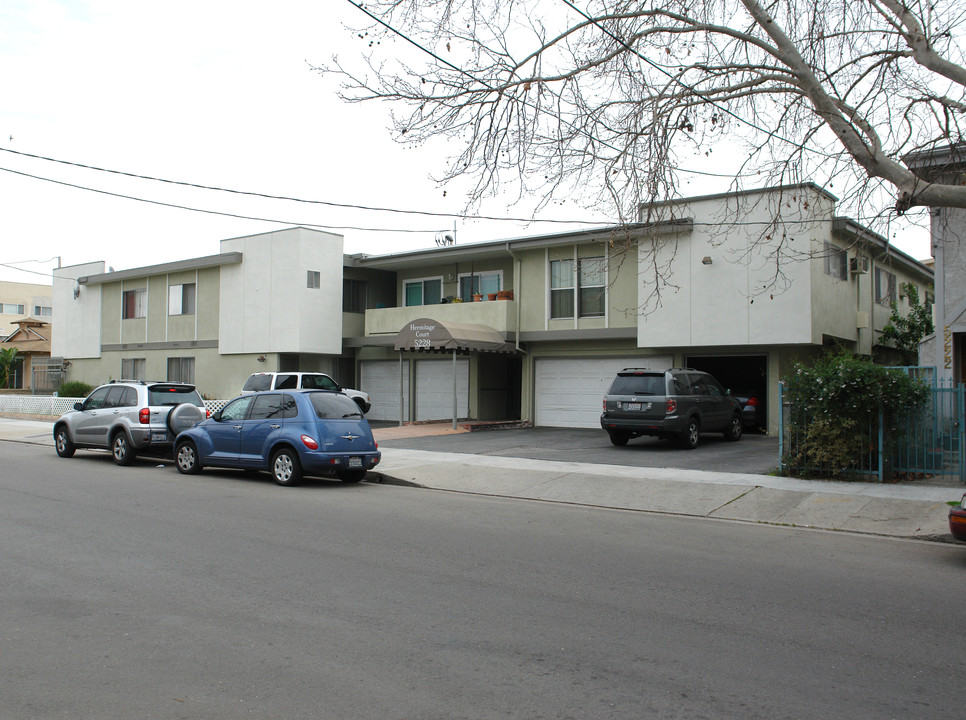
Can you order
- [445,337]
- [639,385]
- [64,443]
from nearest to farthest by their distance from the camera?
1. [64,443]
2. [639,385]
3. [445,337]

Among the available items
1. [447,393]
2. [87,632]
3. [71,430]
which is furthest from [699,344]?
[87,632]

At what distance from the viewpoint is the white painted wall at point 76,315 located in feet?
120

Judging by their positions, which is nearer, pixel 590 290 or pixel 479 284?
pixel 590 290

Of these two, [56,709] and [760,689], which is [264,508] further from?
[760,689]

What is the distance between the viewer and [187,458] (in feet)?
48.0

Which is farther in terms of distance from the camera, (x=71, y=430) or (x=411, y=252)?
(x=411, y=252)

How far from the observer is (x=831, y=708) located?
4430mm

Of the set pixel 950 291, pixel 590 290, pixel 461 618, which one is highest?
pixel 590 290

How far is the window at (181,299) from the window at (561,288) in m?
15.3

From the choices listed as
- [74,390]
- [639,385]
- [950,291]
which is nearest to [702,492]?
[639,385]

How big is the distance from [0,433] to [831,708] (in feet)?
86.1

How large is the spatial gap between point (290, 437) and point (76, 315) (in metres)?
28.8

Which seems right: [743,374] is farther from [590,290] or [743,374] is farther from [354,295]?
[354,295]

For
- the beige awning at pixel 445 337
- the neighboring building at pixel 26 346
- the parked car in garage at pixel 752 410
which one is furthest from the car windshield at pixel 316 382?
the neighboring building at pixel 26 346
